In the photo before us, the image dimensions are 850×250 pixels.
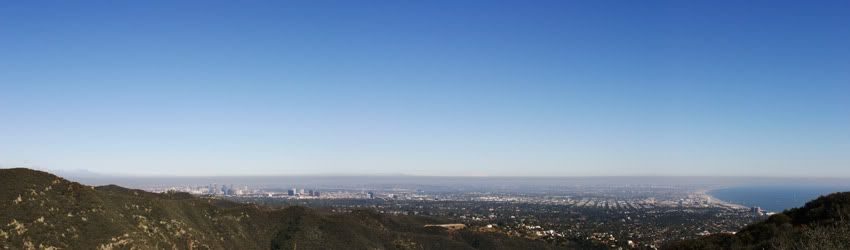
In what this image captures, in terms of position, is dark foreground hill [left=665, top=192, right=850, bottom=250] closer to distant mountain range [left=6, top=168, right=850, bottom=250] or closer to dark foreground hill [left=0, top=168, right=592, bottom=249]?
distant mountain range [left=6, top=168, right=850, bottom=250]

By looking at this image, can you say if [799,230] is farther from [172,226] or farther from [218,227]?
[218,227]

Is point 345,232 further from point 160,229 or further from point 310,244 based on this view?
point 160,229

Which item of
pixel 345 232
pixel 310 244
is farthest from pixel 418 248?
pixel 310 244

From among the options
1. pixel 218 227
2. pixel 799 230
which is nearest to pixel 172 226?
pixel 218 227

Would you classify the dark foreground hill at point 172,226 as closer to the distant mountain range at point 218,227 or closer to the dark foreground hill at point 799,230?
the distant mountain range at point 218,227

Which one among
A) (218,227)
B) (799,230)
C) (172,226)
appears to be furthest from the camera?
(218,227)

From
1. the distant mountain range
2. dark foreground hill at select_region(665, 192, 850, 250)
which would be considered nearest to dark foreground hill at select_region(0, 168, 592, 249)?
the distant mountain range
